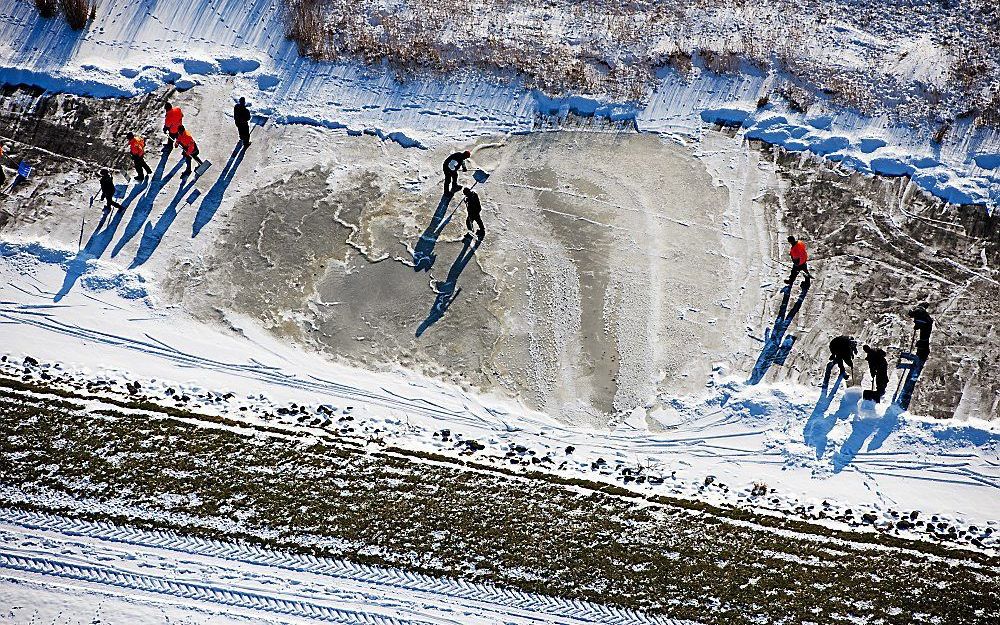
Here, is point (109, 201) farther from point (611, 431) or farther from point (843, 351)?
point (843, 351)

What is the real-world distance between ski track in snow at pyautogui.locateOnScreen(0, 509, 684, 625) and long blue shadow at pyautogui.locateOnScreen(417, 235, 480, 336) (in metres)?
4.46

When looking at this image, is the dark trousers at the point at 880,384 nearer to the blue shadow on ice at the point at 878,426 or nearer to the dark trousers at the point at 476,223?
the blue shadow on ice at the point at 878,426

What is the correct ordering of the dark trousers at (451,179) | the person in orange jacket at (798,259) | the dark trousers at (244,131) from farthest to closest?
the dark trousers at (244,131), the dark trousers at (451,179), the person in orange jacket at (798,259)

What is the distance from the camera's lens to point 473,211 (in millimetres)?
15641

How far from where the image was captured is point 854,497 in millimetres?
13227

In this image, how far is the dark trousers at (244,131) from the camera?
55.9 feet

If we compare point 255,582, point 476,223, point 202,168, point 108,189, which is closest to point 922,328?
point 476,223

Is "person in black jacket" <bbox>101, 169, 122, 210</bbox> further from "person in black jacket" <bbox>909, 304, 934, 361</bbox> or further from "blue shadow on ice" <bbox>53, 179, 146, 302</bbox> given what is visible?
"person in black jacket" <bbox>909, 304, 934, 361</bbox>

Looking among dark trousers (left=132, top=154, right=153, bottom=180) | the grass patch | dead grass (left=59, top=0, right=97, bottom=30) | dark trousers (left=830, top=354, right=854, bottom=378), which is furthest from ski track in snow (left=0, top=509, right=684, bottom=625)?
dead grass (left=59, top=0, right=97, bottom=30)

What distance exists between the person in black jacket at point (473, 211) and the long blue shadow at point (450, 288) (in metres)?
0.19

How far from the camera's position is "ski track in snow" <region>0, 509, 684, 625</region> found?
39.6 feet

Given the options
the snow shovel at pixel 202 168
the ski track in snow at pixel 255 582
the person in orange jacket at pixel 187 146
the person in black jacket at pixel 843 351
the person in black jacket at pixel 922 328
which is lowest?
the ski track in snow at pixel 255 582

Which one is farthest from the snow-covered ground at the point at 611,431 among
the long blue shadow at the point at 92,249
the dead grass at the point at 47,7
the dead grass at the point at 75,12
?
the dead grass at the point at 47,7

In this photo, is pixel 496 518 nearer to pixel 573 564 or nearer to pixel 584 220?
pixel 573 564
